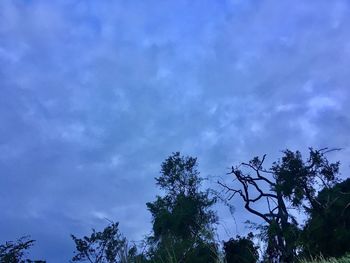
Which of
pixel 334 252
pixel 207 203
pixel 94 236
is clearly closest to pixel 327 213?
pixel 334 252

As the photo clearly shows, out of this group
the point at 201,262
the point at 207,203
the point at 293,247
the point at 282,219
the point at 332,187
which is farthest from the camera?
the point at 207,203

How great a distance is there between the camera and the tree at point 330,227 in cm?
2917

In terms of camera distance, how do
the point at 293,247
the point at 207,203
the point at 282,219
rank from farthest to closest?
1. the point at 207,203
2. the point at 282,219
3. the point at 293,247

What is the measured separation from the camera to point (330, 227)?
100ft

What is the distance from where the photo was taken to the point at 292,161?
1393 inches

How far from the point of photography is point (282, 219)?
31.9 metres

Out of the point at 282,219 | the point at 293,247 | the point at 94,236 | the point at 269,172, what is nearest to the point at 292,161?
the point at 269,172

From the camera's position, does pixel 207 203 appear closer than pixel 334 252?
No

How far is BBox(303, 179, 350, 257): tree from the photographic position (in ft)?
95.7

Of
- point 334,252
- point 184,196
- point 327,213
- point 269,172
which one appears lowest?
point 334,252

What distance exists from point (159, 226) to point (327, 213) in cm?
1766

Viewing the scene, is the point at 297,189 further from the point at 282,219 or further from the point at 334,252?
the point at 334,252

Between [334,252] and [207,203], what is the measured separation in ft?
47.1

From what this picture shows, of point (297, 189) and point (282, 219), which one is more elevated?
point (297, 189)
